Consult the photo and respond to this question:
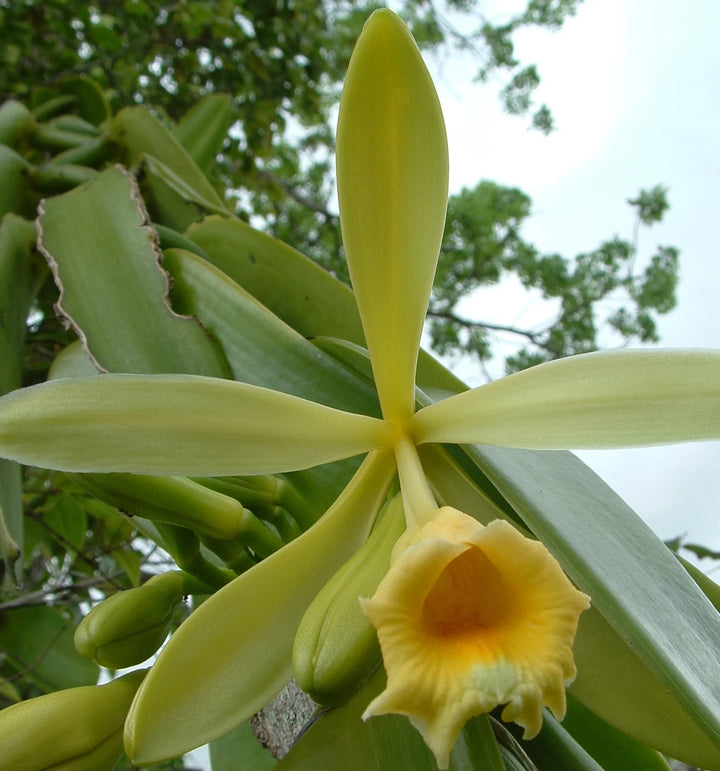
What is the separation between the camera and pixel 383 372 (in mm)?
556

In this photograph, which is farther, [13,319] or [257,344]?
[13,319]

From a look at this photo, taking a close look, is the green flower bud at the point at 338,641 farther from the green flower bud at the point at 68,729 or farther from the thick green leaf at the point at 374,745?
the green flower bud at the point at 68,729

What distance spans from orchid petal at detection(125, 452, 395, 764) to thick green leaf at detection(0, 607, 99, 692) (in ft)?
2.05

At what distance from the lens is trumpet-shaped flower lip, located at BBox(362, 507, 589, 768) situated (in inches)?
14.6

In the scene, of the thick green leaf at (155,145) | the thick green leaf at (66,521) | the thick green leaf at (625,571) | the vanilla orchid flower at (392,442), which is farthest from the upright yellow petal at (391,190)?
the thick green leaf at (66,521)

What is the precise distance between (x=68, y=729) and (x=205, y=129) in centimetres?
119

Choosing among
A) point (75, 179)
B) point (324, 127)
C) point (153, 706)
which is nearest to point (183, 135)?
point (75, 179)

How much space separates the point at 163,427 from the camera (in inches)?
19.0

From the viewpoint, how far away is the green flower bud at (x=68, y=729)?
0.49 metres

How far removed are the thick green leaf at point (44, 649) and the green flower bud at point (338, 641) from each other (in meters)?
0.71

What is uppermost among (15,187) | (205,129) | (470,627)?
(205,129)

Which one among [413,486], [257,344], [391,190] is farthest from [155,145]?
[413,486]

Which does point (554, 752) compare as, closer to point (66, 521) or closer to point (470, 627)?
point (470, 627)

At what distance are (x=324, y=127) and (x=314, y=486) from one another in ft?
8.84
